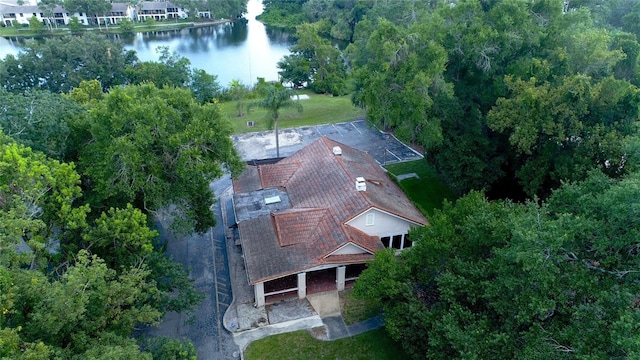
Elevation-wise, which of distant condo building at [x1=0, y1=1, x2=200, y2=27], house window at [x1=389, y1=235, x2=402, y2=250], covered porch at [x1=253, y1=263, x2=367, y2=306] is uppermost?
distant condo building at [x1=0, y1=1, x2=200, y2=27]


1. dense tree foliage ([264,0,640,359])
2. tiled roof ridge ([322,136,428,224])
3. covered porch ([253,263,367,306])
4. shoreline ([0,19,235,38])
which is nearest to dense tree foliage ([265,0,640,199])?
dense tree foliage ([264,0,640,359])

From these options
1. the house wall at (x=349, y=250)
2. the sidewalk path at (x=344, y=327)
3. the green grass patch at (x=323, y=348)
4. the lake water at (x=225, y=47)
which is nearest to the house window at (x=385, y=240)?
the house wall at (x=349, y=250)

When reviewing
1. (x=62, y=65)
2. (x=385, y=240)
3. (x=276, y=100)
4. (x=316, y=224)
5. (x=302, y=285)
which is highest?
(x=276, y=100)

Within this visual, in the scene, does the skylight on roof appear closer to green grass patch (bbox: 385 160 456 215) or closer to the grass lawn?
green grass patch (bbox: 385 160 456 215)

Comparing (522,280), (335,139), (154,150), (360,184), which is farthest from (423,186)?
(154,150)

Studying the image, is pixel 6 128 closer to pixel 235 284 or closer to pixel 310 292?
pixel 235 284

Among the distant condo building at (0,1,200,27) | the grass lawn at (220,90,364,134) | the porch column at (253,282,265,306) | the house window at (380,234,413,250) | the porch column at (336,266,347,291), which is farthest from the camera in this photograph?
the distant condo building at (0,1,200,27)

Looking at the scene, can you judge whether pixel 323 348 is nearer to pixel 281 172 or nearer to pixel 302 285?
pixel 302 285
